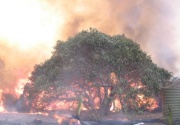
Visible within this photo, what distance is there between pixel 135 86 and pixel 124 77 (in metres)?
1.77

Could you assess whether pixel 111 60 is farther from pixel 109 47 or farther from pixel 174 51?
pixel 174 51

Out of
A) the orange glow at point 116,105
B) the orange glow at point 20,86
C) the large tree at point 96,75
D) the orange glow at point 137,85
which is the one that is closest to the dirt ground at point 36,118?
the orange glow at point 116,105

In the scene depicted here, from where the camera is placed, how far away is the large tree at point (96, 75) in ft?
94.6

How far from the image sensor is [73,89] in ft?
95.4

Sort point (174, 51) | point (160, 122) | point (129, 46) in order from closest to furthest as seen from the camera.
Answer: point (160, 122)
point (129, 46)
point (174, 51)

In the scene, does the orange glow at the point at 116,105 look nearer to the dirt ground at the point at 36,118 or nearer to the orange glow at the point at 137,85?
the dirt ground at the point at 36,118

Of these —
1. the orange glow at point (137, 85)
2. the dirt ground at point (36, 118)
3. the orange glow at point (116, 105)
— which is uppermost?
the orange glow at point (137, 85)

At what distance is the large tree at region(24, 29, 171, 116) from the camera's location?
28844 millimetres

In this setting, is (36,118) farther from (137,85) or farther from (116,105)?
(137,85)

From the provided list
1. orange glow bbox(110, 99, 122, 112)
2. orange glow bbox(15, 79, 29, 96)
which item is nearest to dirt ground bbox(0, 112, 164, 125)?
orange glow bbox(110, 99, 122, 112)

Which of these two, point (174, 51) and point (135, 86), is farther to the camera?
point (174, 51)

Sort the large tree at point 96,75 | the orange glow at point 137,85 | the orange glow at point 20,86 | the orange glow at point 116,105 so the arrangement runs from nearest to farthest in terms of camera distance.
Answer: the orange glow at point 116,105 < the large tree at point 96,75 < the orange glow at point 137,85 < the orange glow at point 20,86

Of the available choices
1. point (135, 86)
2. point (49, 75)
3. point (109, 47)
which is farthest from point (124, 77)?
point (49, 75)

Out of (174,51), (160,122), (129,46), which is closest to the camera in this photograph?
(160,122)
